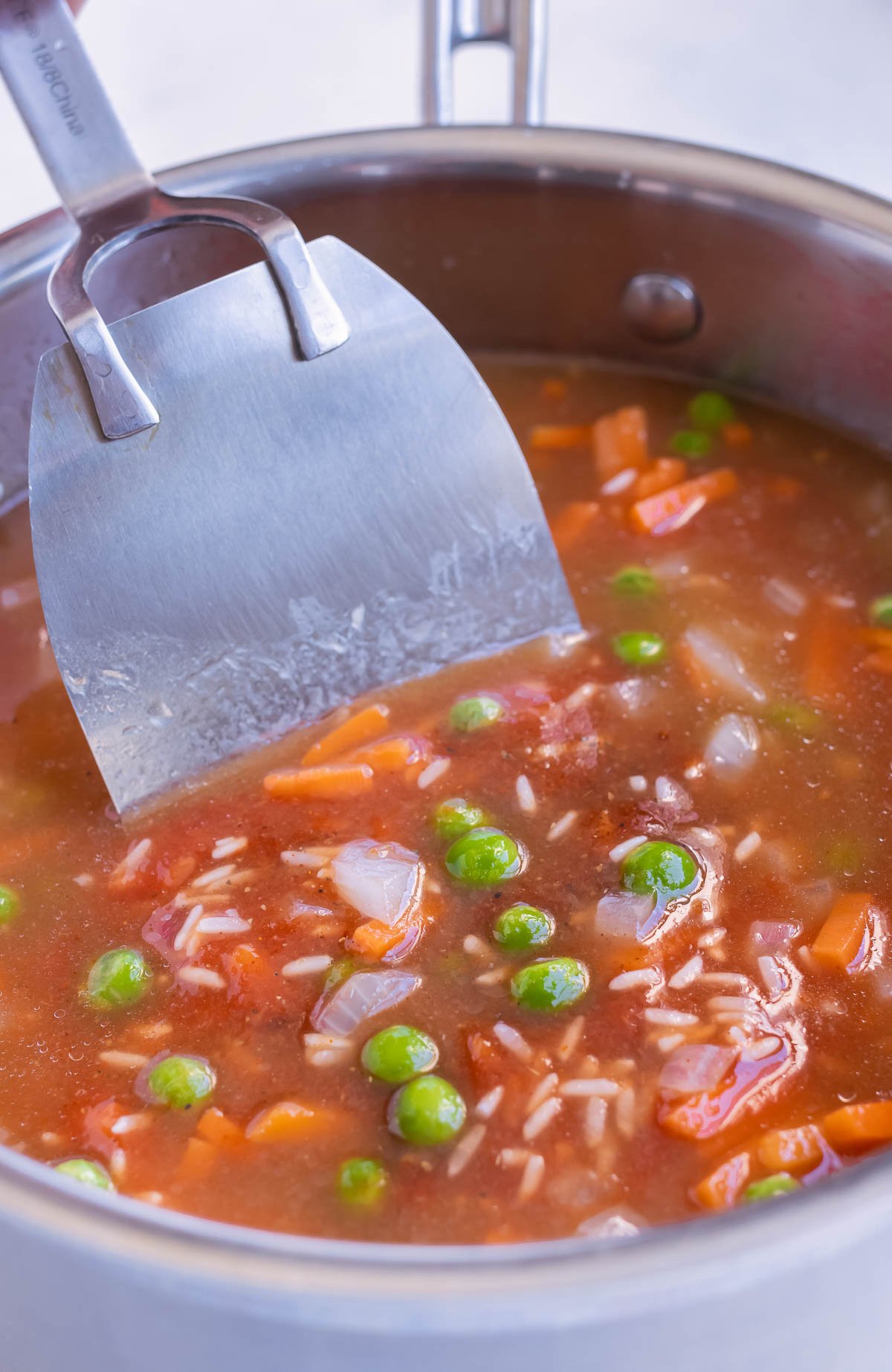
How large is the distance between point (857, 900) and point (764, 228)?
165 centimetres

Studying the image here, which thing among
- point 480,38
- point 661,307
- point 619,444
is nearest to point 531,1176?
point 619,444

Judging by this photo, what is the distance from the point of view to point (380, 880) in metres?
2.49

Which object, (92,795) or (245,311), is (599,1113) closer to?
(92,795)

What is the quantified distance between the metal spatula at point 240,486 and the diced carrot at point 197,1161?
76 centimetres

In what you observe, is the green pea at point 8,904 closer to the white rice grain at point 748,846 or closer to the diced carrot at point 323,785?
the diced carrot at point 323,785

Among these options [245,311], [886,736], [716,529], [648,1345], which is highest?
[648,1345]

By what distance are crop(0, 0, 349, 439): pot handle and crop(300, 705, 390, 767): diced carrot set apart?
71cm

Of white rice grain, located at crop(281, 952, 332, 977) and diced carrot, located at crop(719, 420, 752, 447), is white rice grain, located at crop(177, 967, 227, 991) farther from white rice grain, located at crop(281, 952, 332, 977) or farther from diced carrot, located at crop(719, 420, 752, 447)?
diced carrot, located at crop(719, 420, 752, 447)

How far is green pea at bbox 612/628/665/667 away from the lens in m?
2.94

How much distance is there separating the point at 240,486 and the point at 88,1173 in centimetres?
132

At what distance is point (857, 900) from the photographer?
2465mm

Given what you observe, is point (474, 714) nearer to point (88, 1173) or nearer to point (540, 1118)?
point (540, 1118)

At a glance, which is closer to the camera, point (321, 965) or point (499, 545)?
point (321, 965)

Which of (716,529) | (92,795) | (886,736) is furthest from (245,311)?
(886,736)
